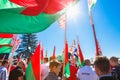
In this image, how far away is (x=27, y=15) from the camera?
632 centimetres

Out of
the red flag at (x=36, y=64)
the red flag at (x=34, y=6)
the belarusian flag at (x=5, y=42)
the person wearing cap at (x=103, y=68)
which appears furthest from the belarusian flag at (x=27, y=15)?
the belarusian flag at (x=5, y=42)

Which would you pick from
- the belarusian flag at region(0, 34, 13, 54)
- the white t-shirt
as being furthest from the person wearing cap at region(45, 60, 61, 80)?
the belarusian flag at region(0, 34, 13, 54)

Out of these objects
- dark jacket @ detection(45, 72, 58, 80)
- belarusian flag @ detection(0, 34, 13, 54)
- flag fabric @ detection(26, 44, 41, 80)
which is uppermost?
belarusian flag @ detection(0, 34, 13, 54)

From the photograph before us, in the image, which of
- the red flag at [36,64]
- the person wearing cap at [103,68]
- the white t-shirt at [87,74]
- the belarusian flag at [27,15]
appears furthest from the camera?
the white t-shirt at [87,74]

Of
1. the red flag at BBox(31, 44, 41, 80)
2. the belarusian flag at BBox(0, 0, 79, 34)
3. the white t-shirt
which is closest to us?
the belarusian flag at BBox(0, 0, 79, 34)

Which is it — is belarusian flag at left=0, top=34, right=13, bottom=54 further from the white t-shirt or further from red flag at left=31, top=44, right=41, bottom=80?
red flag at left=31, top=44, right=41, bottom=80

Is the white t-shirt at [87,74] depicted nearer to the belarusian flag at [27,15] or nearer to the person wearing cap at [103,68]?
the belarusian flag at [27,15]

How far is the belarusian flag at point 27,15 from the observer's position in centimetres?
599

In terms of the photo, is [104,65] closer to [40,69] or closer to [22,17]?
[40,69]

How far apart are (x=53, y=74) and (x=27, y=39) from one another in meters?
56.9

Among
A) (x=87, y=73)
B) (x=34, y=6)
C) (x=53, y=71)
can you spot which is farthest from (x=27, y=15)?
(x=87, y=73)

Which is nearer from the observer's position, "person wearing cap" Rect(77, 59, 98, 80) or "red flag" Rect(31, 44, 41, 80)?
"red flag" Rect(31, 44, 41, 80)

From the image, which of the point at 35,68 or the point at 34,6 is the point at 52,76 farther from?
the point at 34,6

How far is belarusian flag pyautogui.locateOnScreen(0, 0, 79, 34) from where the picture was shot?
5.99m
